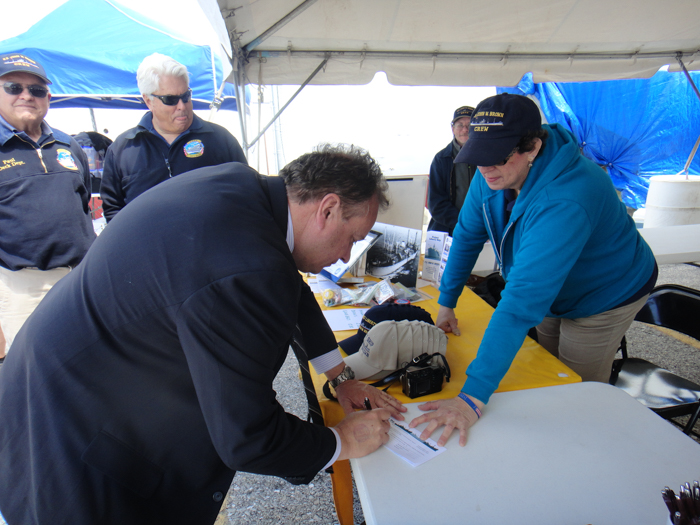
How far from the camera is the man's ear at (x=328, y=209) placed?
87 cm

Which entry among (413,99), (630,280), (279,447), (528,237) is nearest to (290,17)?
(528,237)

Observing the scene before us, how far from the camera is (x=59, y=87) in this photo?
15.8ft

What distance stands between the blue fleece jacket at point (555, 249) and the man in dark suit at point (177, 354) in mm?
491

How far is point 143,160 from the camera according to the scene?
2.29 meters

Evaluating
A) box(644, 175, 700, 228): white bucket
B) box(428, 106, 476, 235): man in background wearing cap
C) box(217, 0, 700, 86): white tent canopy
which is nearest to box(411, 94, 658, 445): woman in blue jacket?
box(428, 106, 476, 235): man in background wearing cap

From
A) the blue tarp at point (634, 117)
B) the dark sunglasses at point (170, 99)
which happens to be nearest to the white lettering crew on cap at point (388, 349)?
the dark sunglasses at point (170, 99)

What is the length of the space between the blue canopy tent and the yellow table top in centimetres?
408

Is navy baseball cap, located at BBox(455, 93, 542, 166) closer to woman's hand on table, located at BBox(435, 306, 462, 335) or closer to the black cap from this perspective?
woman's hand on table, located at BBox(435, 306, 462, 335)

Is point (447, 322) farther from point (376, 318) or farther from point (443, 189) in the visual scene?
point (443, 189)

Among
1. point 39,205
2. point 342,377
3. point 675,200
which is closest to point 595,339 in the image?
point 342,377

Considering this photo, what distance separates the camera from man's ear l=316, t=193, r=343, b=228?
87cm

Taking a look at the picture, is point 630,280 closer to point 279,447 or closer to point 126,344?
point 279,447

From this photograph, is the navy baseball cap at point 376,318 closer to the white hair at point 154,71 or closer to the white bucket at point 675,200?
the white hair at point 154,71

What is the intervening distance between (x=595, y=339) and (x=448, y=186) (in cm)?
200
